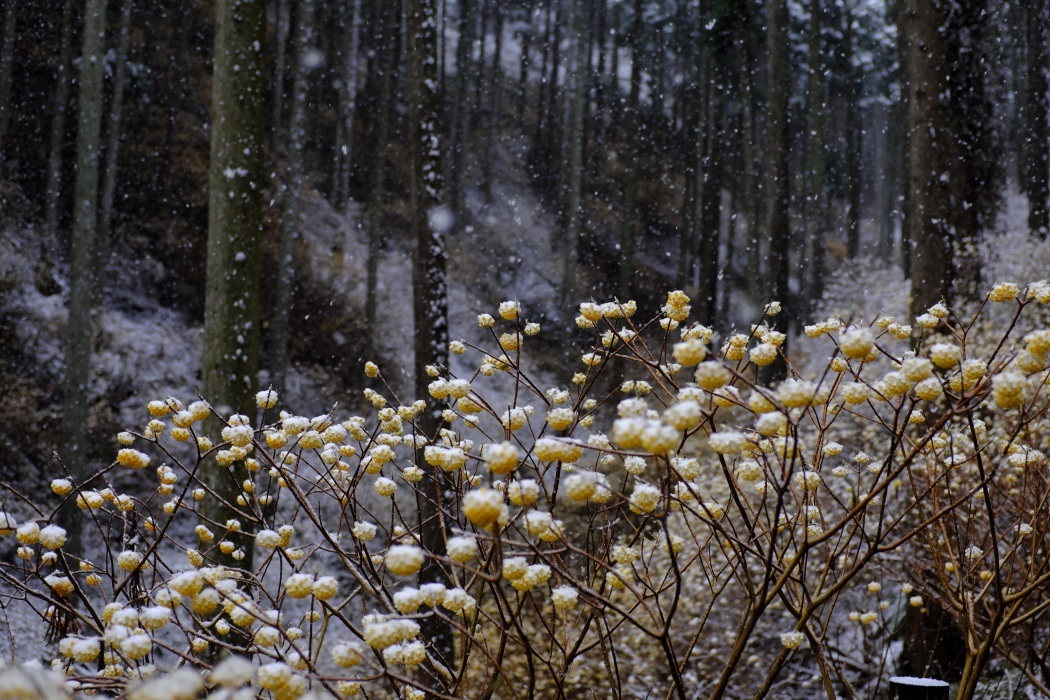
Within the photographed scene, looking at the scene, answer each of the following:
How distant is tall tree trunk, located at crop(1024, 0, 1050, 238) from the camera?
39.3 feet

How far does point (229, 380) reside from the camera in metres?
4.29

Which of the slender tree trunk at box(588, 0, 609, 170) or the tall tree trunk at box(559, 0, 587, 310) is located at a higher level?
the slender tree trunk at box(588, 0, 609, 170)

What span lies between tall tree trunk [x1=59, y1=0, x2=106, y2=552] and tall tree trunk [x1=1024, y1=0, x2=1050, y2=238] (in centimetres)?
1348

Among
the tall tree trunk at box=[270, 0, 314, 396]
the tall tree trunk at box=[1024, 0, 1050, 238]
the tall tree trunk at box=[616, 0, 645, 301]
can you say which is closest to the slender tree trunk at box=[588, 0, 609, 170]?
the tall tree trunk at box=[616, 0, 645, 301]

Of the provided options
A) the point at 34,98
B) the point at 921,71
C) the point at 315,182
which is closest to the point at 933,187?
the point at 921,71

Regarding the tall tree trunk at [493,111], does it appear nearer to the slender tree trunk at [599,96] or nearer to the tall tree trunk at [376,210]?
the slender tree trunk at [599,96]

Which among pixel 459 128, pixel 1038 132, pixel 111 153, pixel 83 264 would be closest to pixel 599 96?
pixel 459 128

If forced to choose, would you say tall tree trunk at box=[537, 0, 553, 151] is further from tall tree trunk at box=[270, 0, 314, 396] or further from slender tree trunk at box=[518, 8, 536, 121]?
tall tree trunk at box=[270, 0, 314, 396]

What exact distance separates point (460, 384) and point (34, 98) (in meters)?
14.7

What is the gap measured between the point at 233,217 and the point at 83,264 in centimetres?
478

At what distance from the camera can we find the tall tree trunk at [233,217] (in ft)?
14.2

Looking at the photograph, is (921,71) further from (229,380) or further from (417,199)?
(229,380)

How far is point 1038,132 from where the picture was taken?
12188mm

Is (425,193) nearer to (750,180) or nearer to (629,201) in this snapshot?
(750,180)
